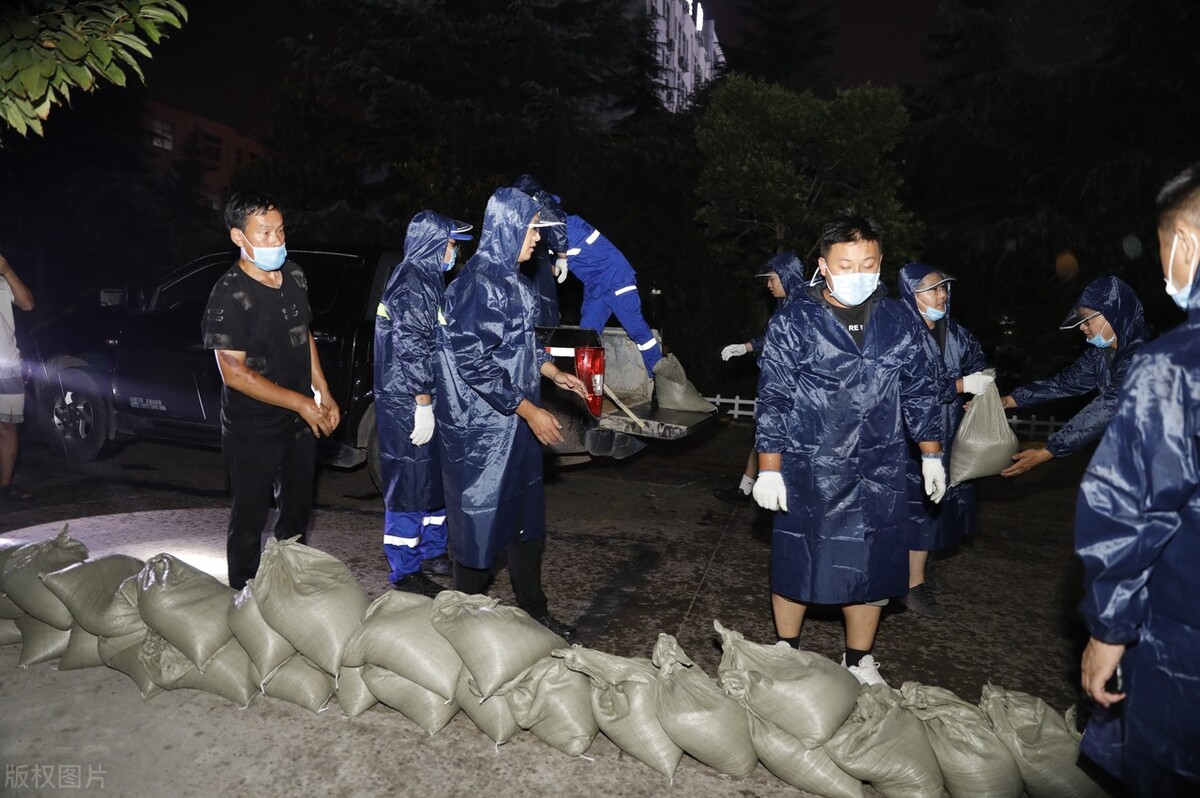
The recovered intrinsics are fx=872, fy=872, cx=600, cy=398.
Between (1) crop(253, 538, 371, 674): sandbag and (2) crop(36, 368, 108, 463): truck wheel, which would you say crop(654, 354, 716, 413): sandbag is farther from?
(2) crop(36, 368, 108, 463): truck wheel

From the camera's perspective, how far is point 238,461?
3861 millimetres

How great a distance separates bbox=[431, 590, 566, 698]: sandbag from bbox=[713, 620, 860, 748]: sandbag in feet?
2.10

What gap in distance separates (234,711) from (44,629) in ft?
3.13

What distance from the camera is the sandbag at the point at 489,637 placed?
286cm

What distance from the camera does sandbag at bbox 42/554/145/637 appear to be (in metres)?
3.24

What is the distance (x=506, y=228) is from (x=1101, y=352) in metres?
3.17

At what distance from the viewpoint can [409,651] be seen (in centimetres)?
294

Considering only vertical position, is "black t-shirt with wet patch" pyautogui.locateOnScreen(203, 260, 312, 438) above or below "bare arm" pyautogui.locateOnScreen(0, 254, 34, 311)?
below

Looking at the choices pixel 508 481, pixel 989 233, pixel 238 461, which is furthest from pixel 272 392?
pixel 989 233

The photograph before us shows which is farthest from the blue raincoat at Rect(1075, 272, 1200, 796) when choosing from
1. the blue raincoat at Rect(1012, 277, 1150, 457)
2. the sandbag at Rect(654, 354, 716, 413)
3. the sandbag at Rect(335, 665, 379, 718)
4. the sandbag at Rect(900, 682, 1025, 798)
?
the sandbag at Rect(654, 354, 716, 413)

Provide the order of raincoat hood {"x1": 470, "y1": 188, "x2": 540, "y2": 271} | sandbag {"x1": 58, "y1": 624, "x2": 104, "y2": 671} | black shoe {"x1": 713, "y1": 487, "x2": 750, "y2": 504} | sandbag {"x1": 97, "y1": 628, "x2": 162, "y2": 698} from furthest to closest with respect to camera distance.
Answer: black shoe {"x1": 713, "y1": 487, "x2": 750, "y2": 504}
raincoat hood {"x1": 470, "y1": 188, "x2": 540, "y2": 271}
sandbag {"x1": 58, "y1": 624, "x2": 104, "y2": 671}
sandbag {"x1": 97, "y1": 628, "x2": 162, "y2": 698}

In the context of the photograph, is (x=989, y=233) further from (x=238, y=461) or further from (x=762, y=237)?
(x=238, y=461)

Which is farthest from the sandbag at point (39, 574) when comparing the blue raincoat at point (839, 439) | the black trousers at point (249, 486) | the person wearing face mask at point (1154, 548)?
the person wearing face mask at point (1154, 548)

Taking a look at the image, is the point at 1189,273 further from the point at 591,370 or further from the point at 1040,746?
the point at 591,370
